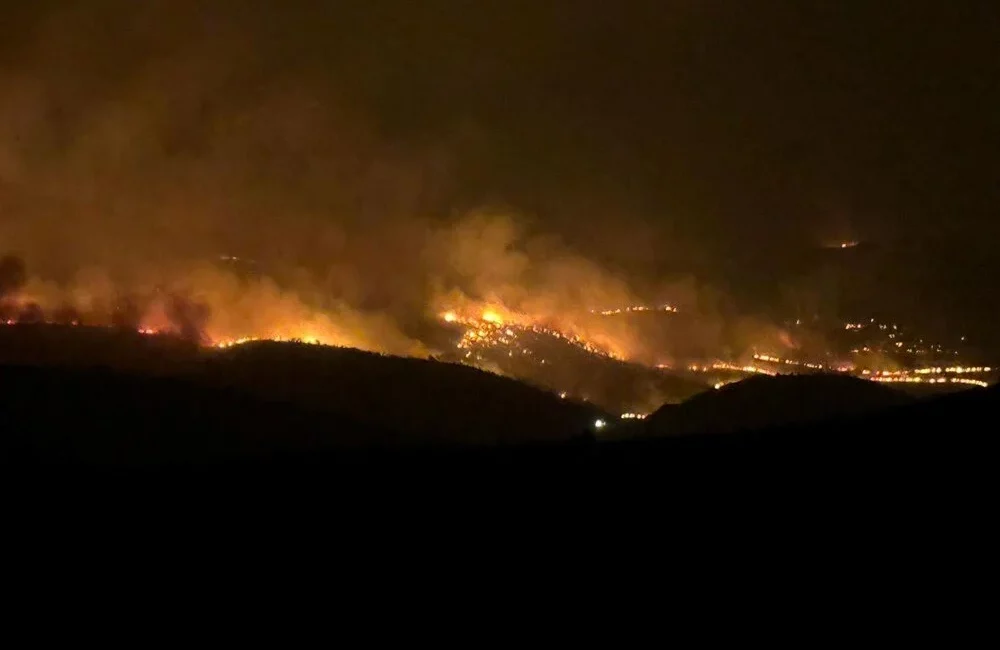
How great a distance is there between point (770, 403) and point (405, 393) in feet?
4.54

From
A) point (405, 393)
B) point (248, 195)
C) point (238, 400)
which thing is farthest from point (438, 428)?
point (248, 195)

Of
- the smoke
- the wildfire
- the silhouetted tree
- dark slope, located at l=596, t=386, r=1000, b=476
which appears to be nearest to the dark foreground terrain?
dark slope, located at l=596, t=386, r=1000, b=476

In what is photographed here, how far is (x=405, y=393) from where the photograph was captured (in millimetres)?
3779

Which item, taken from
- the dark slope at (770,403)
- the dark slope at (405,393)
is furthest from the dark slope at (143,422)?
the dark slope at (770,403)

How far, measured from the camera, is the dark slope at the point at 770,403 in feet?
11.1

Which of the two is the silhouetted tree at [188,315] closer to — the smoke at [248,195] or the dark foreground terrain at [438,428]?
the smoke at [248,195]

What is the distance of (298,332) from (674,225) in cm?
275

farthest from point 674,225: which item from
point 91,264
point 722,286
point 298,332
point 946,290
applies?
point 91,264

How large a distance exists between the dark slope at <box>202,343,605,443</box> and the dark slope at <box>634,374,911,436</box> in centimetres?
34

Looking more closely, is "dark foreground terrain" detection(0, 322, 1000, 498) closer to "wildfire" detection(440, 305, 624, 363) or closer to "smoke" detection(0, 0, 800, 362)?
"wildfire" detection(440, 305, 624, 363)

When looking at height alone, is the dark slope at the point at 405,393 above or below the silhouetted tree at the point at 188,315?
below

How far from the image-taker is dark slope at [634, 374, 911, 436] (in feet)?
11.1

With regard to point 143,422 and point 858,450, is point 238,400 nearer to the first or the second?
point 143,422

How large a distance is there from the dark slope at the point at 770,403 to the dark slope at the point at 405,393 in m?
0.34
